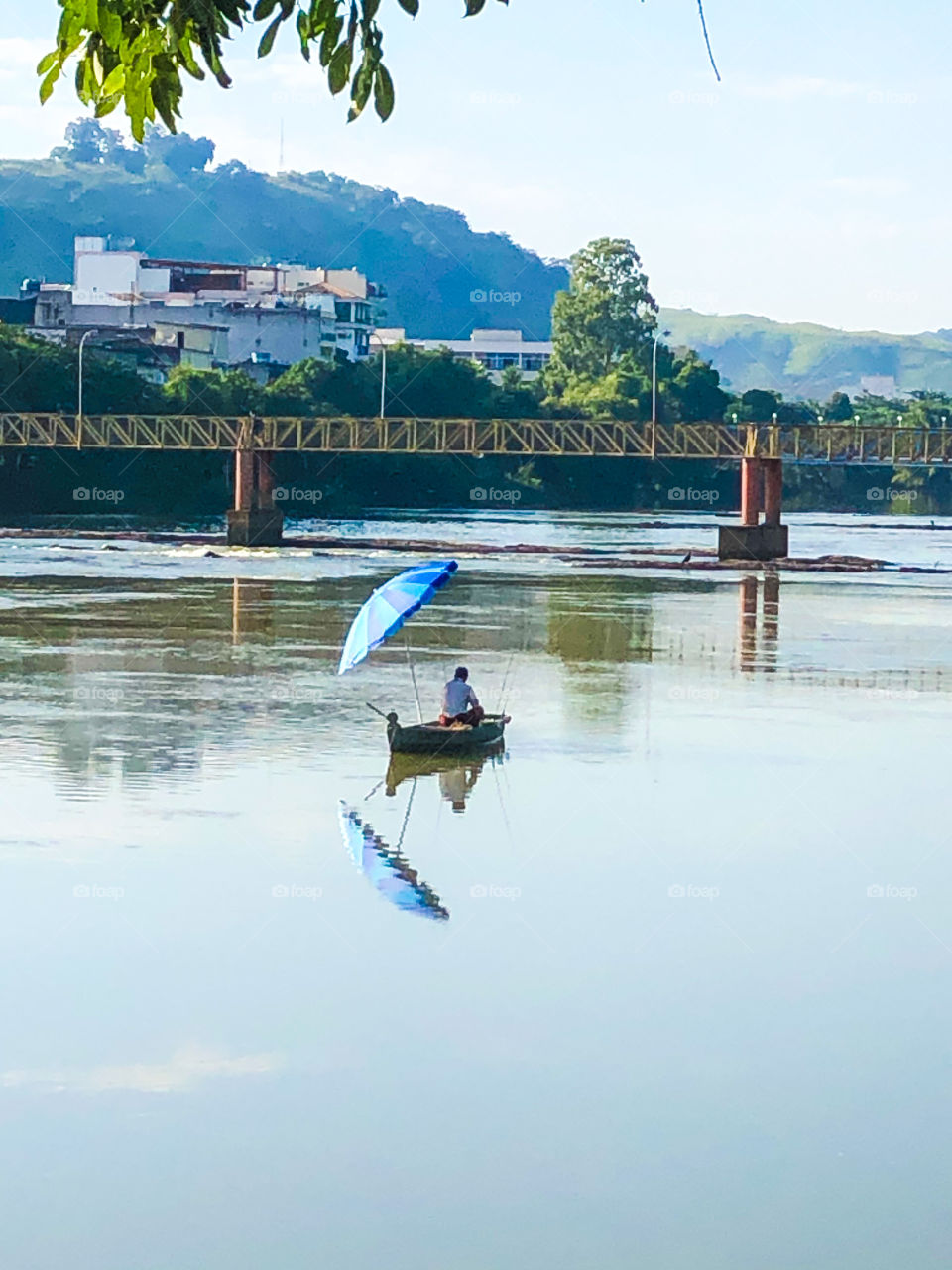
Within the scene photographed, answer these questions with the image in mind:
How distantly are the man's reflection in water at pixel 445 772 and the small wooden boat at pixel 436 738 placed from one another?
0.12 m

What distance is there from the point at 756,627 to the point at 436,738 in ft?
97.8

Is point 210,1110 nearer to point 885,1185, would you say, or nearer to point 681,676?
point 885,1185

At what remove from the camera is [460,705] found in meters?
31.8

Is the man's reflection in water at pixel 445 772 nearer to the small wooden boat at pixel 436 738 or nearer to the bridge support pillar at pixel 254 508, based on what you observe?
the small wooden boat at pixel 436 738

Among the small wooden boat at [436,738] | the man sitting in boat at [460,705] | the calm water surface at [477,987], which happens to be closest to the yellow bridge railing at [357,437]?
the calm water surface at [477,987]

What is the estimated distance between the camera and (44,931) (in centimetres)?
1966

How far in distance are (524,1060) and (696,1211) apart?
3.02m

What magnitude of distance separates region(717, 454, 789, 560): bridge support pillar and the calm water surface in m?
63.2

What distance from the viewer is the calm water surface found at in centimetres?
1327

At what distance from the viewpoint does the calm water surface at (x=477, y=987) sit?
13.3 m

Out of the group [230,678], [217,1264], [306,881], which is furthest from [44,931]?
[230,678]

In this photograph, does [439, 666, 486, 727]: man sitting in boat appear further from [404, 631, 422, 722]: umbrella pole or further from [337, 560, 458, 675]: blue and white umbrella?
[404, 631, 422, 722]: umbrella pole

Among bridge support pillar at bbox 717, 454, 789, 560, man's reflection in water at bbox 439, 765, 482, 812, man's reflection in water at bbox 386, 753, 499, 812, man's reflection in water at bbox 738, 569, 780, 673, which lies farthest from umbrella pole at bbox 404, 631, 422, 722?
bridge support pillar at bbox 717, 454, 789, 560

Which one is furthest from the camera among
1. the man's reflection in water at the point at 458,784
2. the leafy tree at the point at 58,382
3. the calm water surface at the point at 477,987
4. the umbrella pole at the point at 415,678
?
the leafy tree at the point at 58,382
